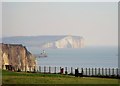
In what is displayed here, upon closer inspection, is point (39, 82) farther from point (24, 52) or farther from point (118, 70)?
point (24, 52)

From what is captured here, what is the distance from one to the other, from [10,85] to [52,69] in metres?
21.2

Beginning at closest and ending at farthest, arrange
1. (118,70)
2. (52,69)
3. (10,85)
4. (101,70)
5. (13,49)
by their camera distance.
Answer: (10,85)
(118,70)
(101,70)
(52,69)
(13,49)

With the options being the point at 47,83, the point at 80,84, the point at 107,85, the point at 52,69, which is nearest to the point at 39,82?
the point at 47,83

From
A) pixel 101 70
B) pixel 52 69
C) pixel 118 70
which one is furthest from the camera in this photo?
pixel 52 69

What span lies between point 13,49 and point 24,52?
3165 mm

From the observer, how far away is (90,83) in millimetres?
24531

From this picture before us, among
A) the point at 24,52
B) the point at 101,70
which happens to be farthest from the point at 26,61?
the point at 101,70

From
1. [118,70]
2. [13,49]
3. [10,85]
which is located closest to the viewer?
[10,85]

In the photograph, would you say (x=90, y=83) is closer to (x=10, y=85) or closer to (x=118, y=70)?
(x=10, y=85)

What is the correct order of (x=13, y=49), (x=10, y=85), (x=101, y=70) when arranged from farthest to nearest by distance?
1. (x=13, y=49)
2. (x=101, y=70)
3. (x=10, y=85)

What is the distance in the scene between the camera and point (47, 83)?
24125 millimetres

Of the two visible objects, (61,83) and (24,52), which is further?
(24,52)

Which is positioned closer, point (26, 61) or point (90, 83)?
point (90, 83)

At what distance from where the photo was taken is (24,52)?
233ft
